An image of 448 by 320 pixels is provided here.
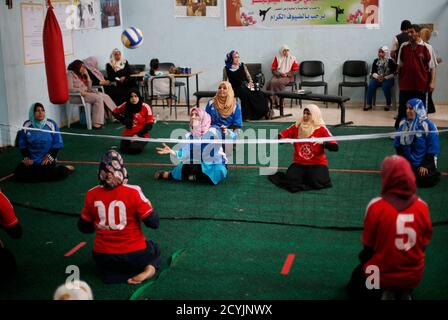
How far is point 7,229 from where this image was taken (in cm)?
510

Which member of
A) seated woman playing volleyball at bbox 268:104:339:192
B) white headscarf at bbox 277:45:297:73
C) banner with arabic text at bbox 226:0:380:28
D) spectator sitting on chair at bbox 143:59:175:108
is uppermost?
banner with arabic text at bbox 226:0:380:28

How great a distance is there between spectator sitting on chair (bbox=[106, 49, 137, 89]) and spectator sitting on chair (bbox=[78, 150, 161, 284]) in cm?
785

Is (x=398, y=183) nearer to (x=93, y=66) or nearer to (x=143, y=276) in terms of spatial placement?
(x=143, y=276)

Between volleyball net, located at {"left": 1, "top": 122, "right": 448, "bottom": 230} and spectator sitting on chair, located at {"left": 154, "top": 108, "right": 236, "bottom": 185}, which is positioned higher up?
spectator sitting on chair, located at {"left": 154, "top": 108, "right": 236, "bottom": 185}

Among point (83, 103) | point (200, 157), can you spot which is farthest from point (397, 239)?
point (83, 103)

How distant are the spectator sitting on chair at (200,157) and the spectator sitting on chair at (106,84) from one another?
4.88 meters

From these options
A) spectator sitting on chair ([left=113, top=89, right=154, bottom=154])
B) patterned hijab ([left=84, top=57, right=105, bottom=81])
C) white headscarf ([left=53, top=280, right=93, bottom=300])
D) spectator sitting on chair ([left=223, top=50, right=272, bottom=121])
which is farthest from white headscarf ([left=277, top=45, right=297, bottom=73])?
white headscarf ([left=53, top=280, right=93, bottom=300])

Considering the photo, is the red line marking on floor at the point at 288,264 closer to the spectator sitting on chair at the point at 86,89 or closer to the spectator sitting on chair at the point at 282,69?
the spectator sitting on chair at the point at 86,89

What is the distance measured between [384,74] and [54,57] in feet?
26.1

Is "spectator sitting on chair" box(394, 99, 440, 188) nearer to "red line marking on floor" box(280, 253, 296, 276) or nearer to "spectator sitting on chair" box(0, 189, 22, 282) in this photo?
"red line marking on floor" box(280, 253, 296, 276)

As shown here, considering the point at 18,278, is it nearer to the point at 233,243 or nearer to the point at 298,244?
the point at 233,243

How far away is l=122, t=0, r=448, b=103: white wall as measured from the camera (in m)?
13.4

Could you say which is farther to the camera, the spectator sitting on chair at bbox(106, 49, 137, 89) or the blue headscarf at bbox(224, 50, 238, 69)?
the spectator sitting on chair at bbox(106, 49, 137, 89)

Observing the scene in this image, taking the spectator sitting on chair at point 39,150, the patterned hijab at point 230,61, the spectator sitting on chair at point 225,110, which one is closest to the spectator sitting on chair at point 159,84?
the patterned hijab at point 230,61
